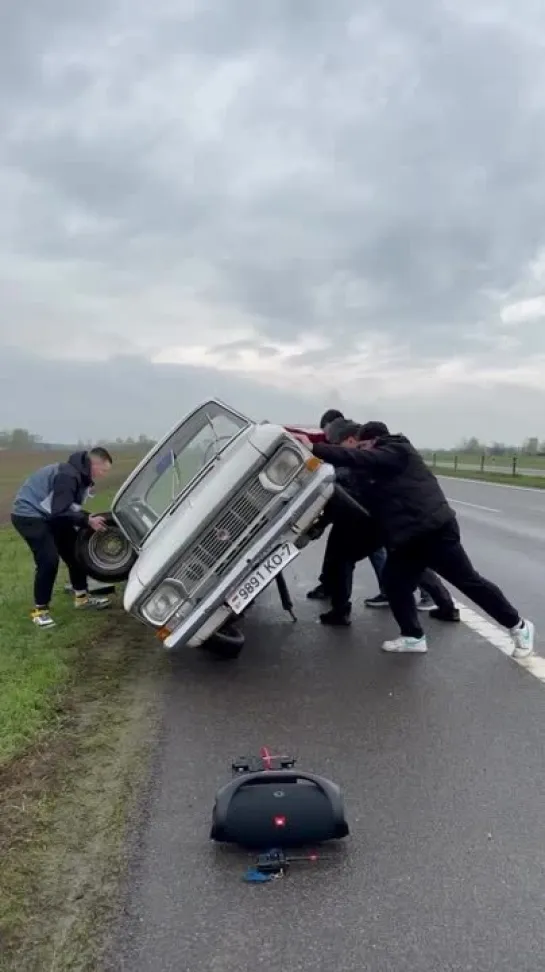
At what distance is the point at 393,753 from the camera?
4383mm

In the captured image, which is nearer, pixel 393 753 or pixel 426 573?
pixel 393 753

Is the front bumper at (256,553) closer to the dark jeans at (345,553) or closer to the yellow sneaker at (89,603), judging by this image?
the dark jeans at (345,553)

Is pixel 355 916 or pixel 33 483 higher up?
pixel 33 483

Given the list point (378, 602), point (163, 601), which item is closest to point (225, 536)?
point (163, 601)

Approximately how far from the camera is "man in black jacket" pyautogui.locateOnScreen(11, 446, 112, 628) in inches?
296

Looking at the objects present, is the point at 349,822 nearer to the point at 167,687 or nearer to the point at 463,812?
the point at 463,812

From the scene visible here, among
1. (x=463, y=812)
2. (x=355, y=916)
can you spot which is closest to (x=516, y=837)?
(x=463, y=812)

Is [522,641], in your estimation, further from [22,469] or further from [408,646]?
[22,469]

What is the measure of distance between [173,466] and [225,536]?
1945 millimetres

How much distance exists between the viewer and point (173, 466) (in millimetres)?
7715

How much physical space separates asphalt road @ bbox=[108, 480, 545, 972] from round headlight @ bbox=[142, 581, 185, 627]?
0.53 meters

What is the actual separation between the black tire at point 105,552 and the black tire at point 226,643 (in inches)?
87.1

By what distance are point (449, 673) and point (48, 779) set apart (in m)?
2.97

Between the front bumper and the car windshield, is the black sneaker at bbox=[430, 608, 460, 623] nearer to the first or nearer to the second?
the front bumper
